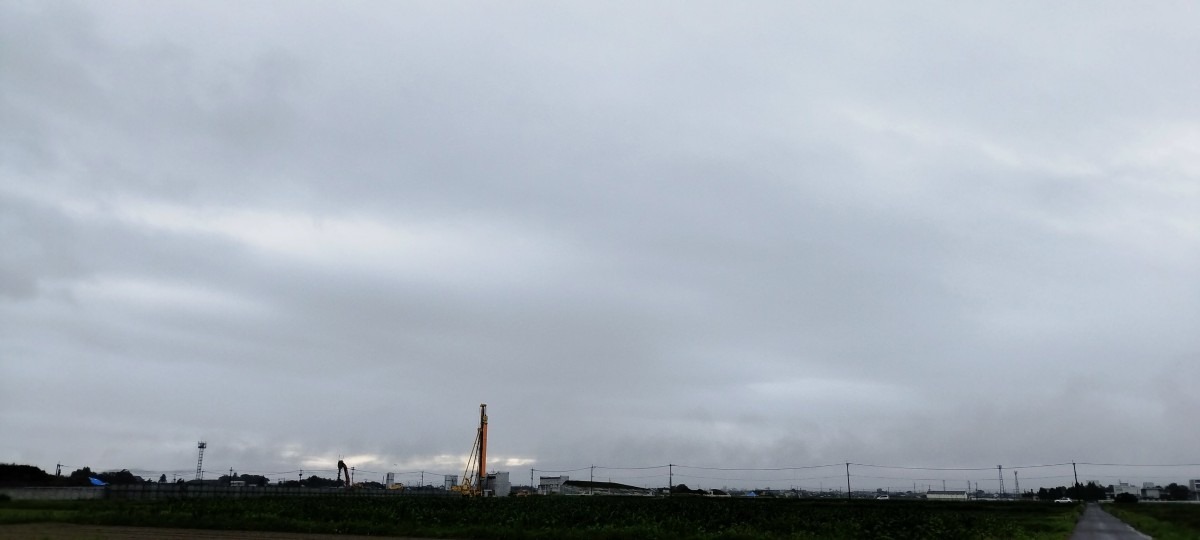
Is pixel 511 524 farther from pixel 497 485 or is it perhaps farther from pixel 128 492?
pixel 497 485

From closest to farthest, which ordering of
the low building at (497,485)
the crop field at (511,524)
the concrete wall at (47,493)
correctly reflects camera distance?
the crop field at (511,524)
the concrete wall at (47,493)
the low building at (497,485)

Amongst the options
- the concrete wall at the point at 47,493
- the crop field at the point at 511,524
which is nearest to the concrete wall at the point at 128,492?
the concrete wall at the point at 47,493

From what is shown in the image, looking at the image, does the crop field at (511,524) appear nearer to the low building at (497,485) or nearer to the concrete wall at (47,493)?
the concrete wall at (47,493)

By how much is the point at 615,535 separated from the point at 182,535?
23.7 metres

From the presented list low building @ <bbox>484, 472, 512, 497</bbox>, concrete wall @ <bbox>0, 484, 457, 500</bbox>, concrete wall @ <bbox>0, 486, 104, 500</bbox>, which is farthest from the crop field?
low building @ <bbox>484, 472, 512, 497</bbox>

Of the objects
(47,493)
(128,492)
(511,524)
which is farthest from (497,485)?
(511,524)

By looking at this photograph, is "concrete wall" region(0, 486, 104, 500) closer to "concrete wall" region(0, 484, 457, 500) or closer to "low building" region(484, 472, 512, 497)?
"concrete wall" region(0, 484, 457, 500)

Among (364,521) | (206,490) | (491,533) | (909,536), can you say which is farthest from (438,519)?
(206,490)

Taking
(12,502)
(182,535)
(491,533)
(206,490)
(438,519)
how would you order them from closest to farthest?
(182,535), (491,533), (438,519), (12,502), (206,490)

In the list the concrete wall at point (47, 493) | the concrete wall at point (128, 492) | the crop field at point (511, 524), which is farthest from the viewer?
the concrete wall at point (128, 492)

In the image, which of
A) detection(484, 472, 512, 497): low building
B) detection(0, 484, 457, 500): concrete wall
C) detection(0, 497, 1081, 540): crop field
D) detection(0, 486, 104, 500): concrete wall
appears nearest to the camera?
detection(0, 497, 1081, 540): crop field

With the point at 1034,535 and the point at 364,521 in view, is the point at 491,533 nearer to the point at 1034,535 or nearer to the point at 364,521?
the point at 364,521

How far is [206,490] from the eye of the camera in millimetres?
102188

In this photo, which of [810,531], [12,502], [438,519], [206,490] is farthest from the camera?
[206,490]
